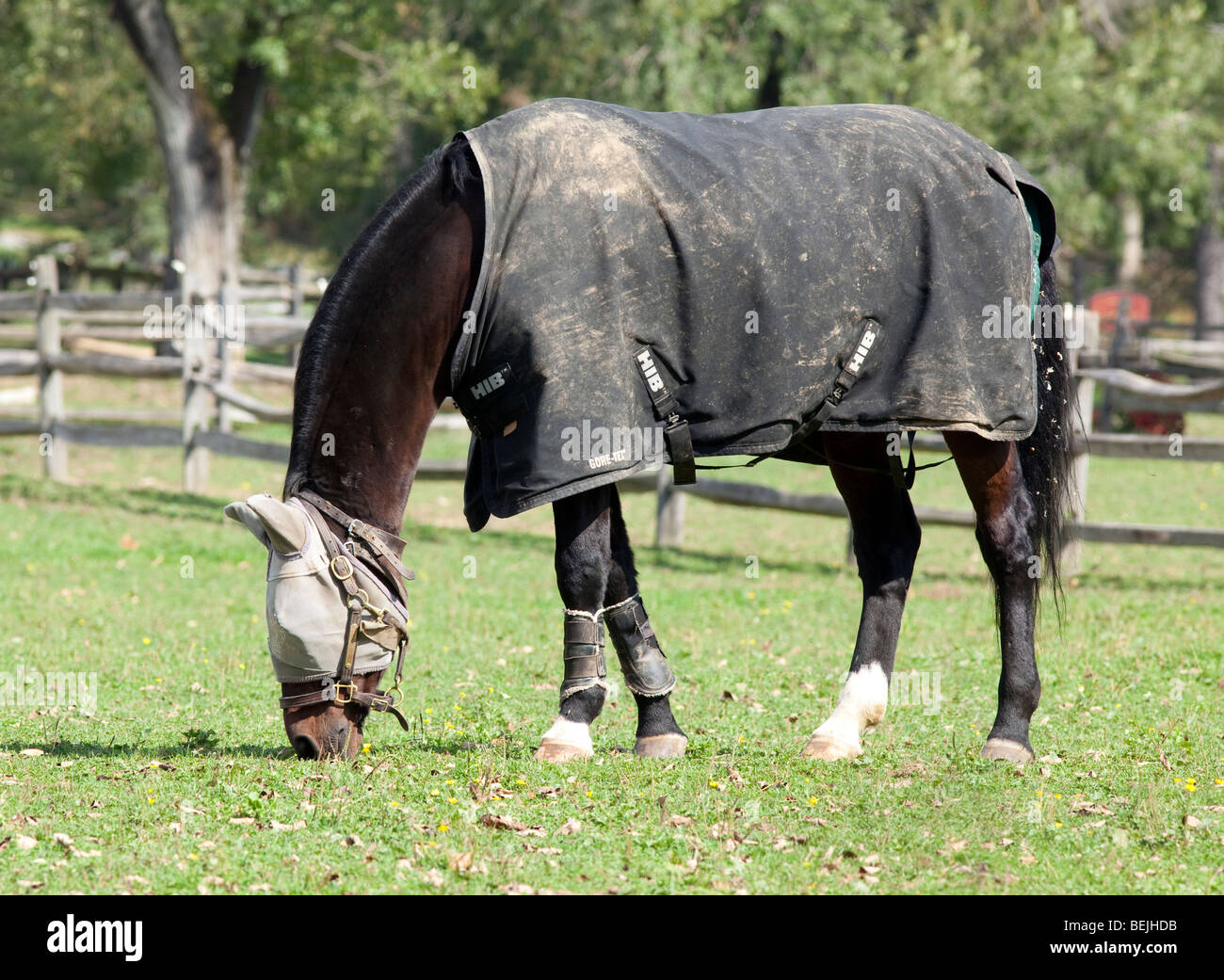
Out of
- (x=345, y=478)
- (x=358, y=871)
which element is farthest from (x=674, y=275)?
(x=358, y=871)

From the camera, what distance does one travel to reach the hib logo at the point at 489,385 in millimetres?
4098

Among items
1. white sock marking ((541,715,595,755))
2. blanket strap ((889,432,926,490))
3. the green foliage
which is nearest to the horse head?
white sock marking ((541,715,595,755))

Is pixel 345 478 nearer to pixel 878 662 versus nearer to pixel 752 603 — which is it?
pixel 878 662

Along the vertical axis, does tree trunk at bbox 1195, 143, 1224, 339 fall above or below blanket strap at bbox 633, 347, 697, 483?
above

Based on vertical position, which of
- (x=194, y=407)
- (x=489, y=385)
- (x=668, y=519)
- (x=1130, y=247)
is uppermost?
(x=1130, y=247)

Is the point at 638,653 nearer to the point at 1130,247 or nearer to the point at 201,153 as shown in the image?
the point at 201,153

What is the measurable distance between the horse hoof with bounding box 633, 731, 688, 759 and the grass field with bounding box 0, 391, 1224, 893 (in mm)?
64

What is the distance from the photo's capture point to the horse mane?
4156 millimetres

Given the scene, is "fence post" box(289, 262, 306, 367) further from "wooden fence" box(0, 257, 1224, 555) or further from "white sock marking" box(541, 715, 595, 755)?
"white sock marking" box(541, 715, 595, 755)

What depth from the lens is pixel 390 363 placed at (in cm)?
414

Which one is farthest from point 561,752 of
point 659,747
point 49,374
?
point 49,374
